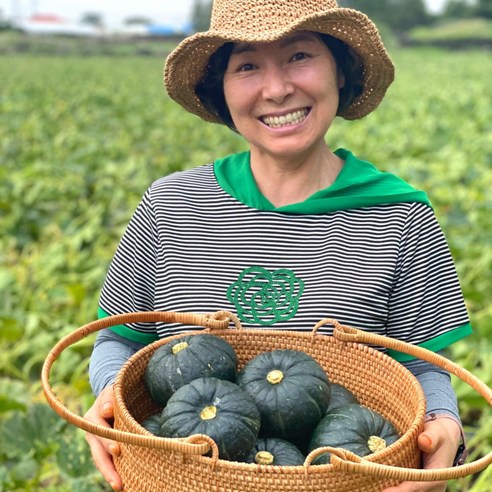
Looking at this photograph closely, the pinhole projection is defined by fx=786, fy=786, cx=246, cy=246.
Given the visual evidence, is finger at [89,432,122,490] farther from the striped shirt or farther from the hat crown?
the hat crown

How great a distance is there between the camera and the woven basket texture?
4.49 ft

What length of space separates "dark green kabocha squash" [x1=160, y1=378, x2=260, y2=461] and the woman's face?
719mm

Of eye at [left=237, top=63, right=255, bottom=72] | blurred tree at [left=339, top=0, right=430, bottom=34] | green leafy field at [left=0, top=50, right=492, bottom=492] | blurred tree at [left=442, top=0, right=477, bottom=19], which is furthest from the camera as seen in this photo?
blurred tree at [left=442, top=0, right=477, bottom=19]

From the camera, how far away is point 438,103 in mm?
13672

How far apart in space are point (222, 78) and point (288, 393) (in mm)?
1041

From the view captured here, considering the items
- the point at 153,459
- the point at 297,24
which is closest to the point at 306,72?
the point at 297,24

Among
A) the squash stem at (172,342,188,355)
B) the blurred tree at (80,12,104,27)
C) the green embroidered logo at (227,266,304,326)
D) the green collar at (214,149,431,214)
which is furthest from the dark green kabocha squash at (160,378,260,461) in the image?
the blurred tree at (80,12,104,27)

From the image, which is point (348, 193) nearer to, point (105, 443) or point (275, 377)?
point (275, 377)

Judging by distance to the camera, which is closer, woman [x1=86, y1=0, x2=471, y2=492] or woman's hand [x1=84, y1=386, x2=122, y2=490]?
woman's hand [x1=84, y1=386, x2=122, y2=490]

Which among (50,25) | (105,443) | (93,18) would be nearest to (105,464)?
(105,443)

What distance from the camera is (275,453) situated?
1568mm

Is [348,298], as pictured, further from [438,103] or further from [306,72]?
[438,103]

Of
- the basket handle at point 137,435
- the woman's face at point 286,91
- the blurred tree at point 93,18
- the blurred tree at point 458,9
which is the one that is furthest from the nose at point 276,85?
the blurred tree at point 93,18

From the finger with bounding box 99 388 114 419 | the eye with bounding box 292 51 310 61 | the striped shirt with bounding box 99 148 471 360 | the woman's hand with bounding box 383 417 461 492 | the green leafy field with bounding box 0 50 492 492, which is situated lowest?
the green leafy field with bounding box 0 50 492 492
